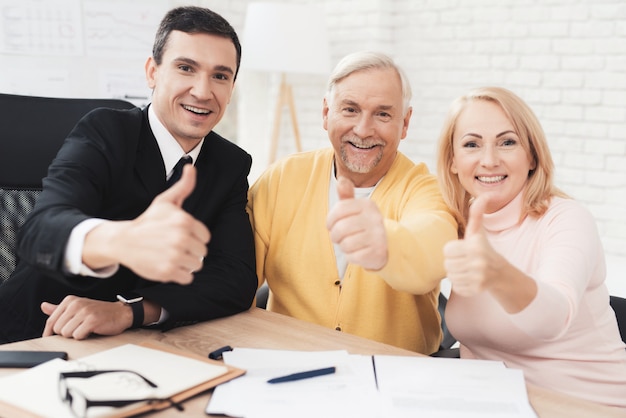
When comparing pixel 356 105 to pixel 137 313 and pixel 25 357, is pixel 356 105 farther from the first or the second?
pixel 25 357

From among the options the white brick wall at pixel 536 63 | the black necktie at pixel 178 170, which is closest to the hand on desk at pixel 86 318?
the black necktie at pixel 178 170

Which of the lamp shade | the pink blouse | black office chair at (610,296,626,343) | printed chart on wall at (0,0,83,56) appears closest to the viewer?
the pink blouse

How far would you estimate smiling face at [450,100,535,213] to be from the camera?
4.81 feet

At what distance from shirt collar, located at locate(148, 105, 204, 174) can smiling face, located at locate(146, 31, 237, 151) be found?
2cm

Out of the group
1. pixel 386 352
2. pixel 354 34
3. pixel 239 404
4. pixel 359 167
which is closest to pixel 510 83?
pixel 354 34

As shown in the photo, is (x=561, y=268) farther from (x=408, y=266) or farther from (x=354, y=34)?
(x=354, y=34)

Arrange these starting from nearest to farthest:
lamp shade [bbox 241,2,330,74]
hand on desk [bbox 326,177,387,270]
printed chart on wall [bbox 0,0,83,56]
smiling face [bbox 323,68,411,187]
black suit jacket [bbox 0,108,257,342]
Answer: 1. hand on desk [bbox 326,177,387,270]
2. black suit jacket [bbox 0,108,257,342]
3. smiling face [bbox 323,68,411,187]
4. printed chart on wall [bbox 0,0,83,56]
5. lamp shade [bbox 241,2,330,74]

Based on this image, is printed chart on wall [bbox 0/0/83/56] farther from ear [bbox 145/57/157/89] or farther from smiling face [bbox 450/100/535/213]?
smiling face [bbox 450/100/535/213]

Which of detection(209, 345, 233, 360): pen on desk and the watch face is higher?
the watch face

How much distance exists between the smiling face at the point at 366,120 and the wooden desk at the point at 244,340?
542 millimetres

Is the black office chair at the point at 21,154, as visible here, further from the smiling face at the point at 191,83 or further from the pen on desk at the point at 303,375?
the pen on desk at the point at 303,375

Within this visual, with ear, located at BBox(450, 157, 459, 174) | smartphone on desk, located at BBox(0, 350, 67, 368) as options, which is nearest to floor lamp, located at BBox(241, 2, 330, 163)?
ear, located at BBox(450, 157, 459, 174)

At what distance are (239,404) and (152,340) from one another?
0.37m

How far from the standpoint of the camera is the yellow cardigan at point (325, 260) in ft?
5.45
